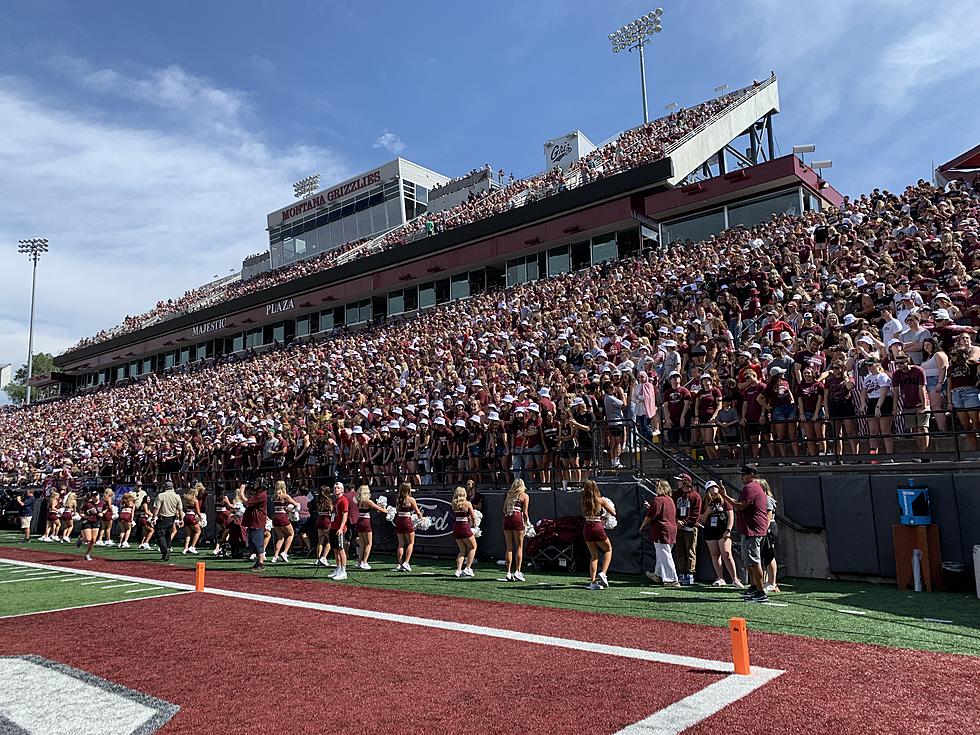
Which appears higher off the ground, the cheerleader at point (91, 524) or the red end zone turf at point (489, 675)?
the cheerleader at point (91, 524)

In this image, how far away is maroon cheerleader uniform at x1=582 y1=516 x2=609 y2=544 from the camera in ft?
36.9

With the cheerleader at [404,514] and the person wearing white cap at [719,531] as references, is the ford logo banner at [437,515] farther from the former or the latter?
the person wearing white cap at [719,531]

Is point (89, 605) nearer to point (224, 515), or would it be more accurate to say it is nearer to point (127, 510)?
point (224, 515)

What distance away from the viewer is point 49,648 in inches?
326

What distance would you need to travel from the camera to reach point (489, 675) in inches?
259

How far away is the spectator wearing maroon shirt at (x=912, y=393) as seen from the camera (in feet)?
34.1

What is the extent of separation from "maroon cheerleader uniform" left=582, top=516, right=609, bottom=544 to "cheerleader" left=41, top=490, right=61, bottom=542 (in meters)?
20.0

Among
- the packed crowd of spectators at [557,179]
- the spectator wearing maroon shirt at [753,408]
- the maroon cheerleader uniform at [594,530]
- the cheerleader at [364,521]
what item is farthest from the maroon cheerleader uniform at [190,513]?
the packed crowd of spectators at [557,179]

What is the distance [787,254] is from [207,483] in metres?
18.1

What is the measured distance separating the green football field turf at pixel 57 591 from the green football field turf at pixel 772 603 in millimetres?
771

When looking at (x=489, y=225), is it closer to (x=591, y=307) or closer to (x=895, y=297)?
(x=591, y=307)

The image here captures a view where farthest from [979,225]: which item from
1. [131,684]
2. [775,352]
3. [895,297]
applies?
[131,684]

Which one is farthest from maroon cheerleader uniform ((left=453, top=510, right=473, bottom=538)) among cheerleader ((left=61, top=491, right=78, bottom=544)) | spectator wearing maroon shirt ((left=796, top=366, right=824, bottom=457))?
cheerleader ((left=61, top=491, right=78, bottom=544))

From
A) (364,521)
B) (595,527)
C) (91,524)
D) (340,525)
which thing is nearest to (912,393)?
(595,527)
